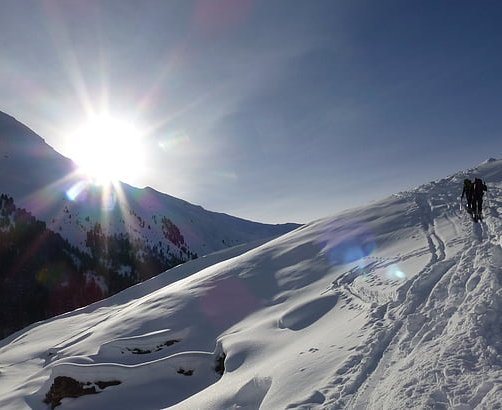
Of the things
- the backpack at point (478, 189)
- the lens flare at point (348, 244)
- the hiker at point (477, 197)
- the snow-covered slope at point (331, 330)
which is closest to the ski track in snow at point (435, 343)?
the snow-covered slope at point (331, 330)

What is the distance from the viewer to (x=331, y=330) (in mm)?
10844

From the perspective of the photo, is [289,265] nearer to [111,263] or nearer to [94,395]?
[94,395]

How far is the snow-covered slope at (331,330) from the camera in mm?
6918

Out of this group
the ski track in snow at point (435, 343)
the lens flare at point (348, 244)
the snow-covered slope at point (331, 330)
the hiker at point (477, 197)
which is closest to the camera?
the ski track in snow at point (435, 343)

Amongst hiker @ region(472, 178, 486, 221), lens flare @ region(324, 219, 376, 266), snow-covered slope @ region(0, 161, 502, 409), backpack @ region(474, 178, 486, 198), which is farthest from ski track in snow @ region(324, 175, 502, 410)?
lens flare @ region(324, 219, 376, 266)

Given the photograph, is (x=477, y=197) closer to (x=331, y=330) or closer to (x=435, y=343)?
(x=331, y=330)

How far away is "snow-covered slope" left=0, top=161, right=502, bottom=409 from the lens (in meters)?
6.92

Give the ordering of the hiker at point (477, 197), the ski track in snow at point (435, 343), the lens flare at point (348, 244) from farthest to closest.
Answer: the lens flare at point (348, 244) → the hiker at point (477, 197) → the ski track in snow at point (435, 343)

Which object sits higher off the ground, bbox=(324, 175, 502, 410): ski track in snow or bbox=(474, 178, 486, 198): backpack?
bbox=(474, 178, 486, 198): backpack

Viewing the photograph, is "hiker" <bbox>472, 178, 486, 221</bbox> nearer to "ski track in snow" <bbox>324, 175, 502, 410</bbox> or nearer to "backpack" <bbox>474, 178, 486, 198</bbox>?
"backpack" <bbox>474, 178, 486, 198</bbox>

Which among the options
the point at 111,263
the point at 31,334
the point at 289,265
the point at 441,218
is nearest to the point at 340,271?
the point at 289,265

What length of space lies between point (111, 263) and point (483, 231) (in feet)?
568

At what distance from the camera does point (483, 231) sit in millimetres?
14969

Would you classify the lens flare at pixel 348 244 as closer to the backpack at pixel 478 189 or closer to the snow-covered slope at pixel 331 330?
the snow-covered slope at pixel 331 330
